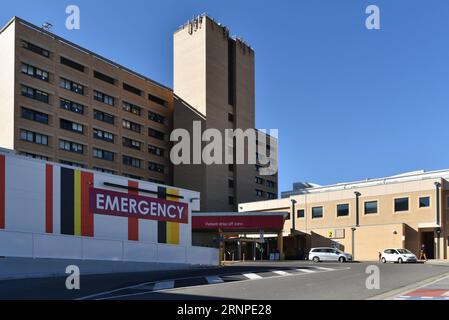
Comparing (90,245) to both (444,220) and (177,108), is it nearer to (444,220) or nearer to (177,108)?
(444,220)

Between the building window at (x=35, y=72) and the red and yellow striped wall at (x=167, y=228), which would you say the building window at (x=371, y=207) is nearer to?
the red and yellow striped wall at (x=167, y=228)

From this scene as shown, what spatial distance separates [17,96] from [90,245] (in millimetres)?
36668

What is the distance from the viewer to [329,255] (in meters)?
47.2

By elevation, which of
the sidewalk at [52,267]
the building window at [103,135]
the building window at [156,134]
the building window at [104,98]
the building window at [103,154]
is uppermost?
the building window at [104,98]

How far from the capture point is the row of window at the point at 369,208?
5225 cm

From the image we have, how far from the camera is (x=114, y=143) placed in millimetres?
72125

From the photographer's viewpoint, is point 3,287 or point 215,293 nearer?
point 215,293

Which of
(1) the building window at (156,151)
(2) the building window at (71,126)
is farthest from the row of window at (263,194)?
(2) the building window at (71,126)

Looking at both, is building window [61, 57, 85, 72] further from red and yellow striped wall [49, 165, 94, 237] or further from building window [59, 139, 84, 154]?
red and yellow striped wall [49, 165, 94, 237]

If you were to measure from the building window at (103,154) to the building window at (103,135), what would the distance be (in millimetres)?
1631

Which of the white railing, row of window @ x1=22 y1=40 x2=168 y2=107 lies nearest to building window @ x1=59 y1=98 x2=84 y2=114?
row of window @ x1=22 y1=40 x2=168 y2=107

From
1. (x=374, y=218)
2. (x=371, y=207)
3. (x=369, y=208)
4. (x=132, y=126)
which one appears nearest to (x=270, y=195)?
(x=132, y=126)
